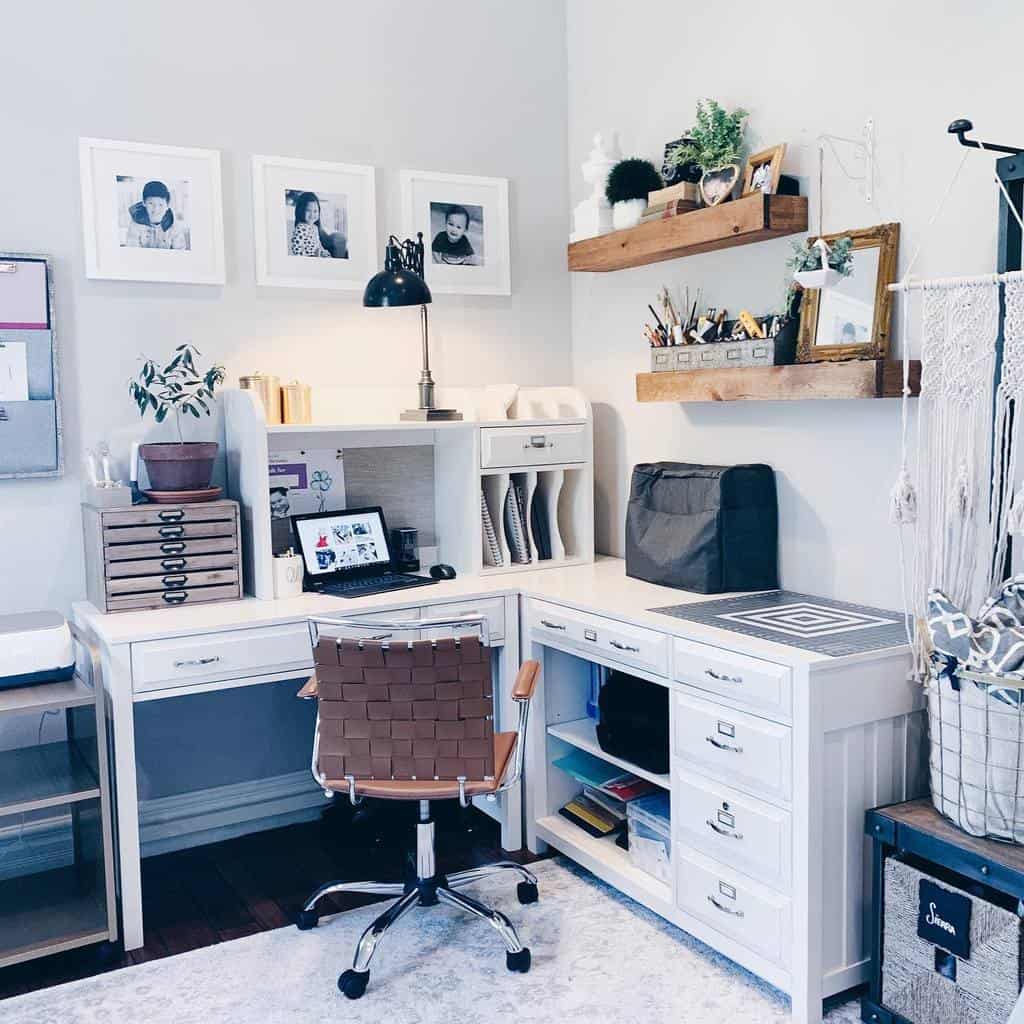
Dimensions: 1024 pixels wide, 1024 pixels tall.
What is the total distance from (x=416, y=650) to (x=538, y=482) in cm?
130

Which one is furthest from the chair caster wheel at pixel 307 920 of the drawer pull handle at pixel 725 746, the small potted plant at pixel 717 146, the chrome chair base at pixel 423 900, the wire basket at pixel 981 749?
the small potted plant at pixel 717 146

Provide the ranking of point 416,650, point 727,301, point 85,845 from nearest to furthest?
point 416,650 → point 85,845 → point 727,301

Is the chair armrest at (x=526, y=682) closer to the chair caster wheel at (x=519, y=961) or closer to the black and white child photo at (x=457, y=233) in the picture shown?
the chair caster wheel at (x=519, y=961)

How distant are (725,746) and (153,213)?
211 centimetres

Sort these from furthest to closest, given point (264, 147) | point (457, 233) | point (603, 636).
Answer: point (457, 233)
point (264, 147)
point (603, 636)

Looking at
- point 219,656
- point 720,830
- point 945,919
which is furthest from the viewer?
point 219,656

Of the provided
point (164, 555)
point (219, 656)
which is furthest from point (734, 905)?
point (164, 555)

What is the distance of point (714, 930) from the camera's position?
250cm

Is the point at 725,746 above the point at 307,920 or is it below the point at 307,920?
above

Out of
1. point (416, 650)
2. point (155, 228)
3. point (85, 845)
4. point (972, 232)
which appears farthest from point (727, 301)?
point (85, 845)

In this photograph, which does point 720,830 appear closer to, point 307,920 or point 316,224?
point 307,920

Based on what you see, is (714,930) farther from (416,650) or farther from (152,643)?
(152,643)

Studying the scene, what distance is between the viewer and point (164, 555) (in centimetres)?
288

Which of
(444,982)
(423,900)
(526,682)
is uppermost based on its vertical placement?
(526,682)
